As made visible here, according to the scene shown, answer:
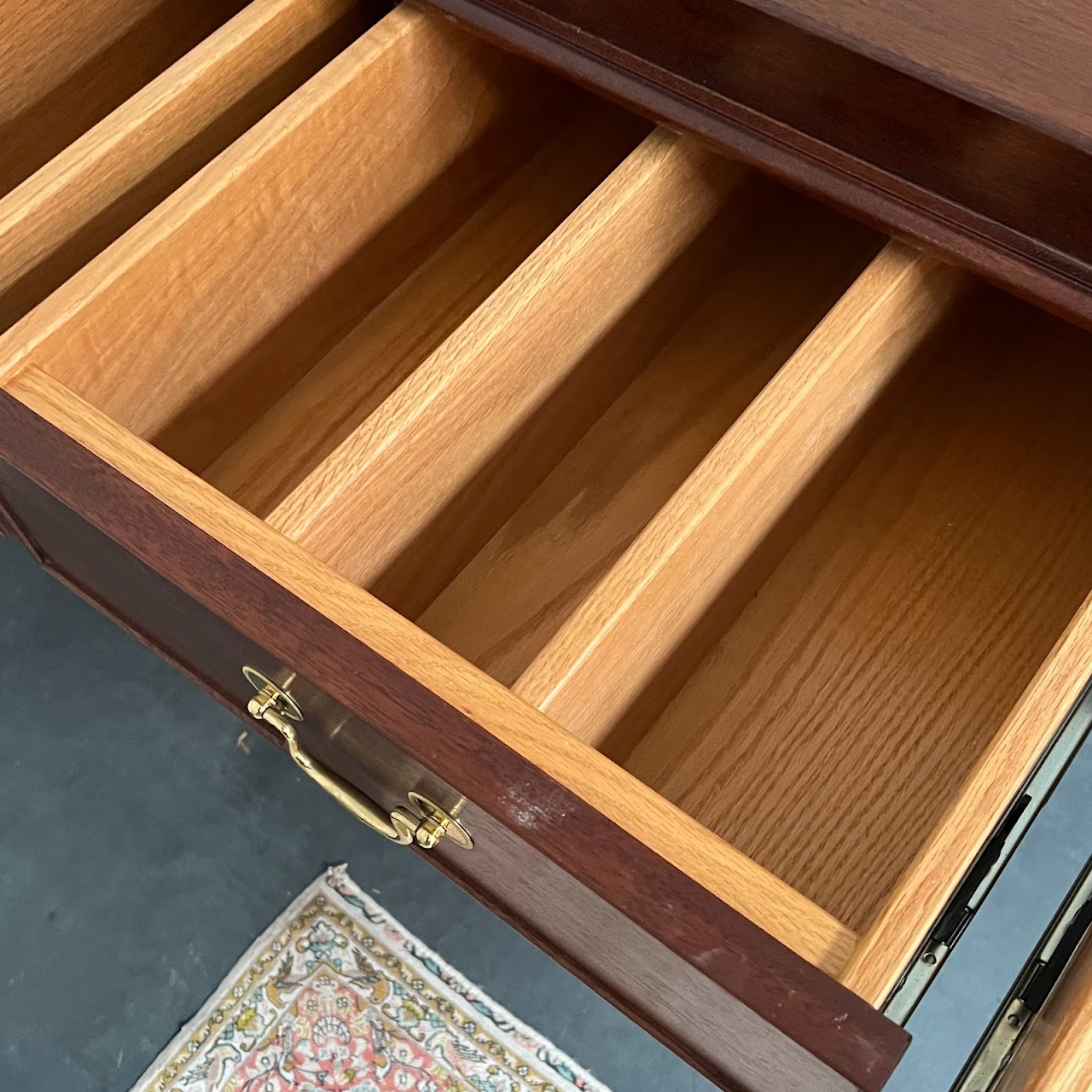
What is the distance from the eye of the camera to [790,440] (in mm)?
660

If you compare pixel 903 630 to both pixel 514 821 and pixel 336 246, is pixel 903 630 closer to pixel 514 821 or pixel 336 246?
pixel 514 821

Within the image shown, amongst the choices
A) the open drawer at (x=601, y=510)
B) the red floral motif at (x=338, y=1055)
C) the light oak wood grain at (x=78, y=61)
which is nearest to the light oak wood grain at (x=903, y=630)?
the open drawer at (x=601, y=510)

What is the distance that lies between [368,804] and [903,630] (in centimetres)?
37

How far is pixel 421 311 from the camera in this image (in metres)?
0.89

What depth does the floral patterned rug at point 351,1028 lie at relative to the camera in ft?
3.19

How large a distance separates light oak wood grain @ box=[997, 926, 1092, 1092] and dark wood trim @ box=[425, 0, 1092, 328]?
0.31 metres

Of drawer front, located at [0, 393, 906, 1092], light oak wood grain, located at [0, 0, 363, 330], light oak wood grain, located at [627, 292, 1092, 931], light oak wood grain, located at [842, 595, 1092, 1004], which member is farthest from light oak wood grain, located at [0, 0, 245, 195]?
light oak wood grain, located at [842, 595, 1092, 1004]

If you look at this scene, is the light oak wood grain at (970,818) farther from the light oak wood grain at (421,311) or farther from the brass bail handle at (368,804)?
the light oak wood grain at (421,311)

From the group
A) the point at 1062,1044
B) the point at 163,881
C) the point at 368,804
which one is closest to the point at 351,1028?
the point at 163,881

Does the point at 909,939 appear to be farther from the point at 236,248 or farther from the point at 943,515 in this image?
the point at 236,248

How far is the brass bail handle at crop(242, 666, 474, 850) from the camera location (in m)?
0.60

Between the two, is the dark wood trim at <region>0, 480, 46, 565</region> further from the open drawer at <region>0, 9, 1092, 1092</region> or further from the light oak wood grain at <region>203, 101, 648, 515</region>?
the light oak wood grain at <region>203, 101, 648, 515</region>

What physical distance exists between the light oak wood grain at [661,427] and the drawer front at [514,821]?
15cm

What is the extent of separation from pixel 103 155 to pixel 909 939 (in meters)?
0.63
